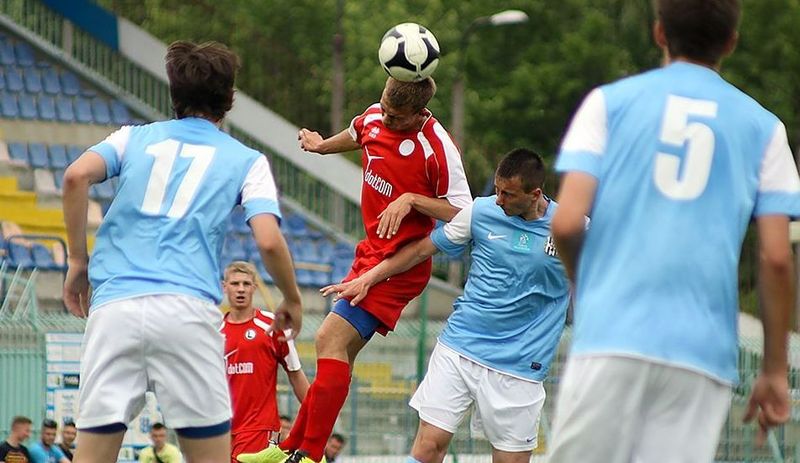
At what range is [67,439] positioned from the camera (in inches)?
616

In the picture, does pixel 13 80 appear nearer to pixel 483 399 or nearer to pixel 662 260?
pixel 483 399

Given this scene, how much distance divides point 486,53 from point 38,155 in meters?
20.8

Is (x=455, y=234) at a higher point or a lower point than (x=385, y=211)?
lower

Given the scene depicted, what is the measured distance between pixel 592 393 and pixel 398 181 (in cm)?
430

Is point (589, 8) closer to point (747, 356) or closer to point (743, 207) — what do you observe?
point (747, 356)

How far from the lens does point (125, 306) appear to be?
21.5 feet

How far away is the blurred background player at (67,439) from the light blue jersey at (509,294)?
7.08 metres

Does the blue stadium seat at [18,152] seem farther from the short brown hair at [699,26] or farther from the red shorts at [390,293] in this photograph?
the short brown hair at [699,26]

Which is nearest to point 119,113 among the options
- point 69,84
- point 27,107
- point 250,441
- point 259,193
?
point 69,84

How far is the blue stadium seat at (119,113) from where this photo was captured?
2666cm

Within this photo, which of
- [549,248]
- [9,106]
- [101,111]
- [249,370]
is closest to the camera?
[549,248]

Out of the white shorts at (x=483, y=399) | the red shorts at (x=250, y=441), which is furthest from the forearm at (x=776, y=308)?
the red shorts at (x=250, y=441)

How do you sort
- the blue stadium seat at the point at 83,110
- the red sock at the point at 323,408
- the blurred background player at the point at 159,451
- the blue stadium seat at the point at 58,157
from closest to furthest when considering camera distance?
the red sock at the point at 323,408 < the blurred background player at the point at 159,451 < the blue stadium seat at the point at 58,157 < the blue stadium seat at the point at 83,110

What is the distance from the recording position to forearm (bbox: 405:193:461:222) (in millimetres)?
8930
